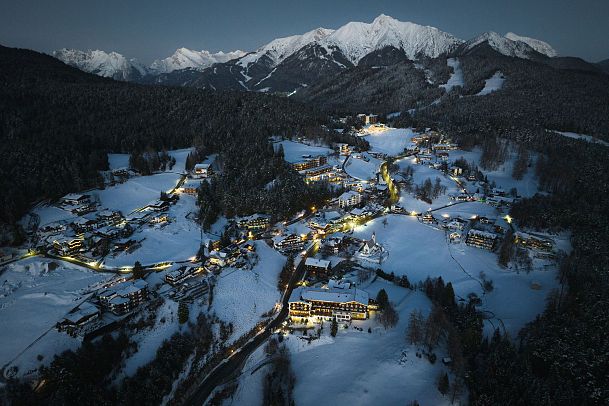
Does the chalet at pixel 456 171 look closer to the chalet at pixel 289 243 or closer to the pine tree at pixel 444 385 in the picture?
the chalet at pixel 289 243

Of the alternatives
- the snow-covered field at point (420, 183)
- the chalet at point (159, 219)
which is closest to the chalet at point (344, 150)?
the snow-covered field at point (420, 183)

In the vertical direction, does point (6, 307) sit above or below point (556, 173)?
below

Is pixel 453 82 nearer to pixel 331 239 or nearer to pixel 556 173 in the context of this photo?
pixel 556 173

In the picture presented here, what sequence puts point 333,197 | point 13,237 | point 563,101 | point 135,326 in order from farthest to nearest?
point 563,101, point 333,197, point 13,237, point 135,326

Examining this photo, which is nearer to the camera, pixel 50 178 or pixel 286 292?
pixel 286 292

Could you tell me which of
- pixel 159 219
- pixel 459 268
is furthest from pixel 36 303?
pixel 459 268

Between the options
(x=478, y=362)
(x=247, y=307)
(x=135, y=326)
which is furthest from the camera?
(x=247, y=307)

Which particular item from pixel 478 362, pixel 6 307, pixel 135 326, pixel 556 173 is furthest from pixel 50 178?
pixel 556 173

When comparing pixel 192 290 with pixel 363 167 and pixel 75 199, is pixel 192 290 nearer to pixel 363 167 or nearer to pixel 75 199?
pixel 75 199
